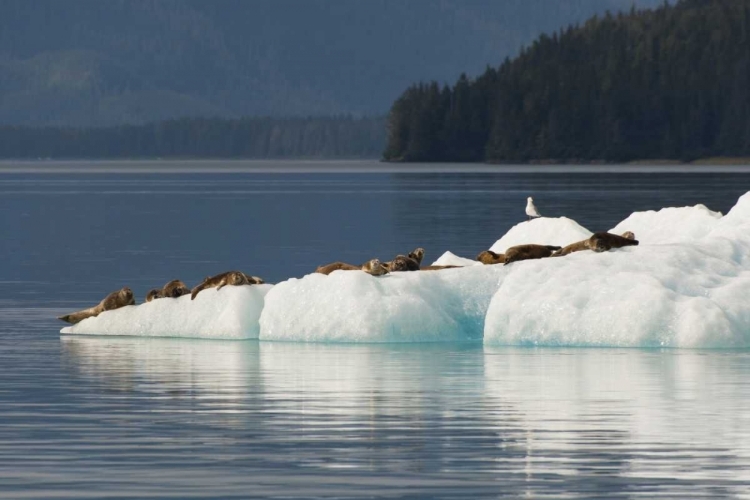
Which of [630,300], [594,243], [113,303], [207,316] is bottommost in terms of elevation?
[207,316]

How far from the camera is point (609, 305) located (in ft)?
85.8

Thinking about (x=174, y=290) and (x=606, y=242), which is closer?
(x=606, y=242)

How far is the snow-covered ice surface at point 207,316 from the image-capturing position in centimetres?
2845

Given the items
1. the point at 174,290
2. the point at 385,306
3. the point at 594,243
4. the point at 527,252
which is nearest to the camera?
the point at 385,306

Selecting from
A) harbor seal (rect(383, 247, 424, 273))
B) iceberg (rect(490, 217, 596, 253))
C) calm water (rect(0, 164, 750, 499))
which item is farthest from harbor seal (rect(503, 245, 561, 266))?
iceberg (rect(490, 217, 596, 253))

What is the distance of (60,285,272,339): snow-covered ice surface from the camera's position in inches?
1120

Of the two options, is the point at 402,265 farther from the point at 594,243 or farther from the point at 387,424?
the point at 387,424

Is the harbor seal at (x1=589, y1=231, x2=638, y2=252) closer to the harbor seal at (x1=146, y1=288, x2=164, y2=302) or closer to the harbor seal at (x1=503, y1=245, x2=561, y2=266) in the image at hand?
the harbor seal at (x1=503, y1=245, x2=561, y2=266)

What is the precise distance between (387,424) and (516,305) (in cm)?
788

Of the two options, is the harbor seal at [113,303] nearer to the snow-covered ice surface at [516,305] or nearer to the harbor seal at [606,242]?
the snow-covered ice surface at [516,305]

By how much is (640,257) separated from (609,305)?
1.50 meters

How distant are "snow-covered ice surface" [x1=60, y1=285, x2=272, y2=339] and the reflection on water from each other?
4.74 feet

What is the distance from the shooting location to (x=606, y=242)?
28359 millimetres

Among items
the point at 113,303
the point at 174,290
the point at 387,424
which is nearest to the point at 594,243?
the point at 174,290
